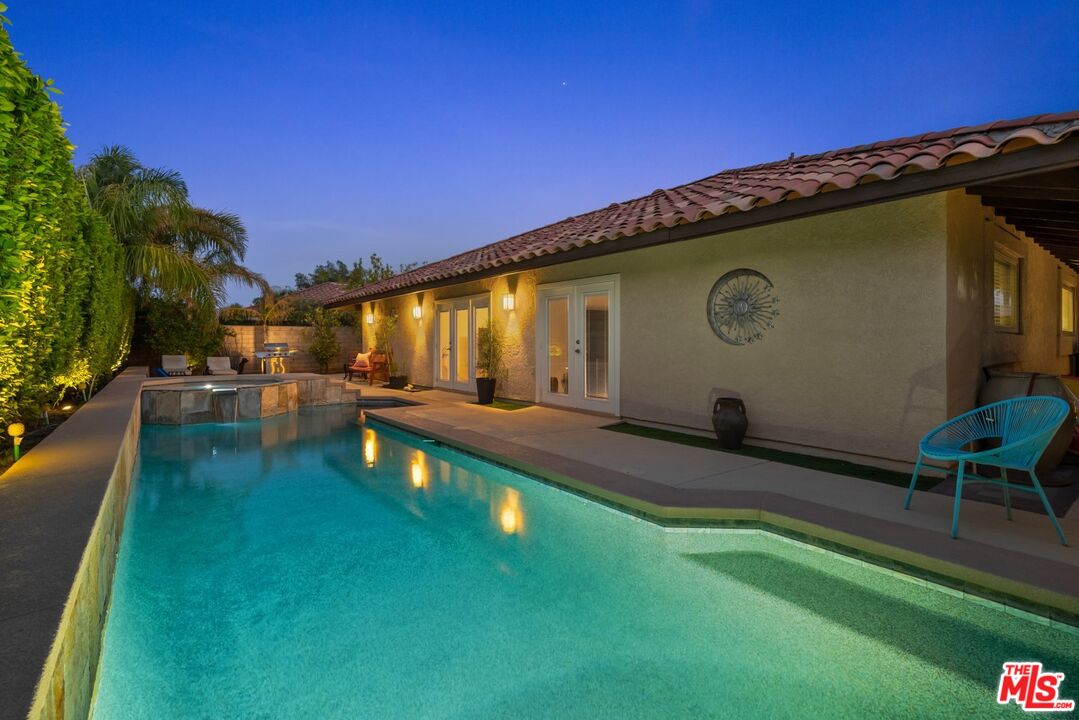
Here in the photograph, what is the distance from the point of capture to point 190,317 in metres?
16.7

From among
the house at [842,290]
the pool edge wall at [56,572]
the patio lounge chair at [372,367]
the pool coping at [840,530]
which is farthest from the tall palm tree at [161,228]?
the pool coping at [840,530]

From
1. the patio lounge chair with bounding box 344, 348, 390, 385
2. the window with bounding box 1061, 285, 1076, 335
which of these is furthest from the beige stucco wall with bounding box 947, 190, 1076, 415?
the patio lounge chair with bounding box 344, 348, 390, 385

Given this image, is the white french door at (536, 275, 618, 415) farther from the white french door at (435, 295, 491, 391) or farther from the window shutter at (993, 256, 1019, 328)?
the window shutter at (993, 256, 1019, 328)

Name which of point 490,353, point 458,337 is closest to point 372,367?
point 458,337

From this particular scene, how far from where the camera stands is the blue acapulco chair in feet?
11.6

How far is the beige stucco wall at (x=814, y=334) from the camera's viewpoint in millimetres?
5777

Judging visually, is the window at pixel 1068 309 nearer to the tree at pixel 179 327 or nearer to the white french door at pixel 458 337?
the white french door at pixel 458 337

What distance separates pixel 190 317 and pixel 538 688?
59.8 feet

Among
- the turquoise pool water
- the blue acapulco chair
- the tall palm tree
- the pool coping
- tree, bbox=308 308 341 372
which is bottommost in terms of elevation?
the turquoise pool water

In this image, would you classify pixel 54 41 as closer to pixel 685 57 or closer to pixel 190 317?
pixel 190 317

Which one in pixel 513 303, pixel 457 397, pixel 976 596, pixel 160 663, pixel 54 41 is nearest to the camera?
pixel 160 663

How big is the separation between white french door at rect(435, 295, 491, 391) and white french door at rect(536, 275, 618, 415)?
2.44 metres

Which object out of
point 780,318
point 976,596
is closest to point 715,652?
point 976,596

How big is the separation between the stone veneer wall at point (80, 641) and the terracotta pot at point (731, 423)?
639cm
